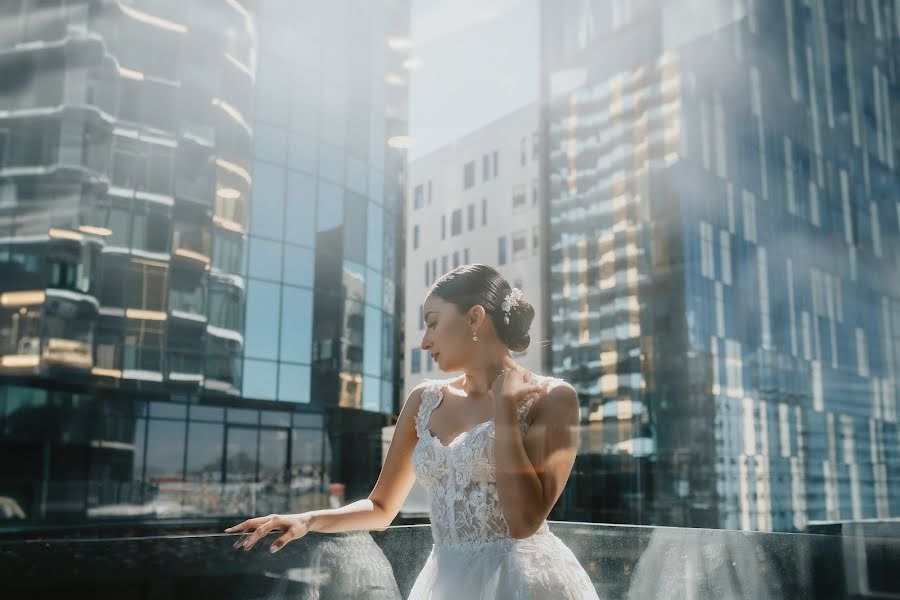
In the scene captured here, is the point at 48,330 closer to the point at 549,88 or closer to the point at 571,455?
the point at 571,455

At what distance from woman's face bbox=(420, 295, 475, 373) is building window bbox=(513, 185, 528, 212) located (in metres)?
33.3

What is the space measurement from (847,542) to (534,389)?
288cm

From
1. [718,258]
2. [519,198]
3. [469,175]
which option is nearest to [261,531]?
[718,258]

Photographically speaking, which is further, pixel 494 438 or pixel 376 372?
pixel 376 372

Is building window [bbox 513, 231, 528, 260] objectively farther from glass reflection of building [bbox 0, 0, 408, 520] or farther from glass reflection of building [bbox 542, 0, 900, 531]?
glass reflection of building [bbox 0, 0, 408, 520]

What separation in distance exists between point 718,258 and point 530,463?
88.8 ft

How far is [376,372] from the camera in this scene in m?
21.6

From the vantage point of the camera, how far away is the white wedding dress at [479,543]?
6.41 ft

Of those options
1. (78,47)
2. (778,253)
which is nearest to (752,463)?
(778,253)

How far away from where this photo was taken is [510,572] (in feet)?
6.40

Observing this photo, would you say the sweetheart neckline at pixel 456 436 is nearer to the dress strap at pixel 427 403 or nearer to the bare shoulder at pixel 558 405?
the dress strap at pixel 427 403

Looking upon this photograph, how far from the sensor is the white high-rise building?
113 ft

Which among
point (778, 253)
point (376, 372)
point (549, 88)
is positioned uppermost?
point (549, 88)

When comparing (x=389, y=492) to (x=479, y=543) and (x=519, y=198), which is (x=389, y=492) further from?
(x=519, y=198)
